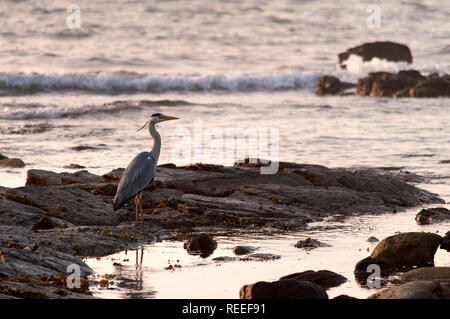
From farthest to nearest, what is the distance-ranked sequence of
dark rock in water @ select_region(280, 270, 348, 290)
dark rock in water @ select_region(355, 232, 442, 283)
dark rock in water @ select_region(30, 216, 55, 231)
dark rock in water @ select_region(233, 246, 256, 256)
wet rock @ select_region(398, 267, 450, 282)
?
dark rock in water @ select_region(30, 216, 55, 231)
dark rock in water @ select_region(233, 246, 256, 256)
dark rock in water @ select_region(355, 232, 442, 283)
wet rock @ select_region(398, 267, 450, 282)
dark rock in water @ select_region(280, 270, 348, 290)

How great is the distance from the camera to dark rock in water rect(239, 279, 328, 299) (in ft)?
26.9

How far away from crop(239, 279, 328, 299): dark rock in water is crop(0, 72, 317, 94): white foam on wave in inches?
1207

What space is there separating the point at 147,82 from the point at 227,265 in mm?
30656

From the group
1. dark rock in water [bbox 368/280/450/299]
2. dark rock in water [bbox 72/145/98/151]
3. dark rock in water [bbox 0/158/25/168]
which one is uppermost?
dark rock in water [bbox 368/280/450/299]

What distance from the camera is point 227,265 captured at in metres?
10.1

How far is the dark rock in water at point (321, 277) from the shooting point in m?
9.04

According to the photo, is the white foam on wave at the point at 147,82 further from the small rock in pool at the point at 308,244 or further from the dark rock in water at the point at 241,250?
the dark rock in water at the point at 241,250

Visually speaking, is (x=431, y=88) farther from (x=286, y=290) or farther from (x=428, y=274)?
(x=286, y=290)

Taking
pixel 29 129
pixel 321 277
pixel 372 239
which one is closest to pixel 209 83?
pixel 29 129

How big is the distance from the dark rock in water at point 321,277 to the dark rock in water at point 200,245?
79.4 inches

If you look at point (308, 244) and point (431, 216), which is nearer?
point (308, 244)

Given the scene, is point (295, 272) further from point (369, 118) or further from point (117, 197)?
point (369, 118)

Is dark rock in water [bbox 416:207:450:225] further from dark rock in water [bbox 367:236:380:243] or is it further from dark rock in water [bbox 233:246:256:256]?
dark rock in water [bbox 233:246:256:256]

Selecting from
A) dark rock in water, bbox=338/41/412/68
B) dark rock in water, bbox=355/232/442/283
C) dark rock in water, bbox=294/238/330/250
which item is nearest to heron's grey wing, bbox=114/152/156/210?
dark rock in water, bbox=294/238/330/250
